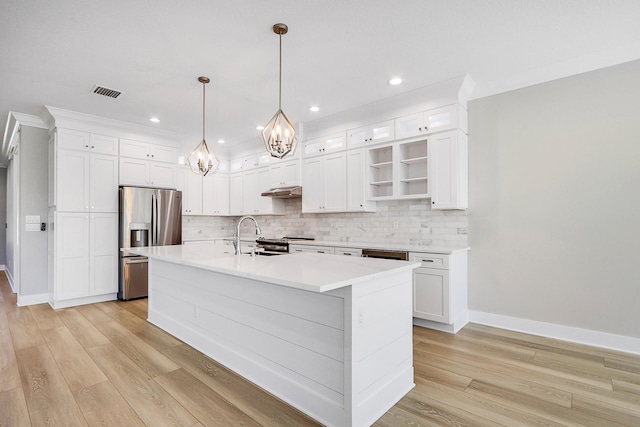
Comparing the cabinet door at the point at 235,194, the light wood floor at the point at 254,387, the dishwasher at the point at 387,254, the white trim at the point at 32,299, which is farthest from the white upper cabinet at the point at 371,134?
the white trim at the point at 32,299

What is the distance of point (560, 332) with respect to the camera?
326 centimetres

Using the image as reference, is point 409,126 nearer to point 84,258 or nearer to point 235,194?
point 235,194

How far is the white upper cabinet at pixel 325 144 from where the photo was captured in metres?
4.83

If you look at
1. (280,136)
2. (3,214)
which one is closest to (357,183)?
(280,136)

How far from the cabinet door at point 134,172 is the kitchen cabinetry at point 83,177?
0.10 metres

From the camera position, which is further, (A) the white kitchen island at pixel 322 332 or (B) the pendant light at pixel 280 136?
(B) the pendant light at pixel 280 136

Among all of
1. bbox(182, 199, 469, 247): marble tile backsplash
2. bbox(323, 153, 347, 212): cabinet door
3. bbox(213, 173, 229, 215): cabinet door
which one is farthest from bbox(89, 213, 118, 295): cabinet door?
bbox(323, 153, 347, 212): cabinet door

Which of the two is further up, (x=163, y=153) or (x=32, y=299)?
(x=163, y=153)

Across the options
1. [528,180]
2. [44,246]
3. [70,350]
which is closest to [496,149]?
[528,180]

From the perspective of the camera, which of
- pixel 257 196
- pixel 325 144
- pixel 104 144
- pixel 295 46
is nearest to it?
pixel 295 46

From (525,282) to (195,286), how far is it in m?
3.47

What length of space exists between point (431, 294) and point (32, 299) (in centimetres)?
565

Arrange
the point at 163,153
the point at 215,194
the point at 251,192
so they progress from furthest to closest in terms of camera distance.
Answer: the point at 215,194 < the point at 251,192 < the point at 163,153

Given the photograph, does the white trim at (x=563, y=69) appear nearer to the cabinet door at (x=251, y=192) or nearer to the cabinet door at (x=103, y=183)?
the cabinet door at (x=251, y=192)
